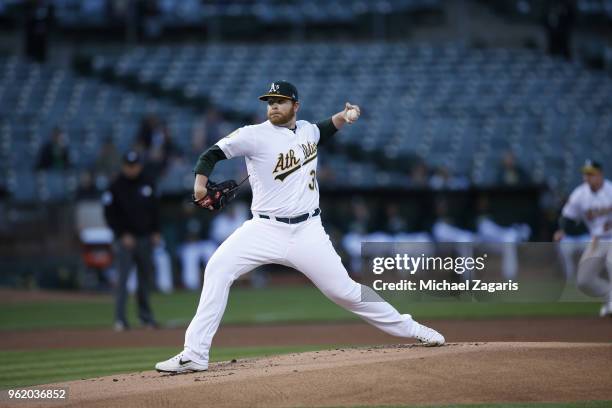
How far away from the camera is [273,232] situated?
7570mm

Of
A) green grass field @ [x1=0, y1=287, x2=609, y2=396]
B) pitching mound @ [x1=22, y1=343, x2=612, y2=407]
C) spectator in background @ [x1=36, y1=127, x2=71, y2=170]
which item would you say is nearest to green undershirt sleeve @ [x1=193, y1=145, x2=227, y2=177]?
pitching mound @ [x1=22, y1=343, x2=612, y2=407]

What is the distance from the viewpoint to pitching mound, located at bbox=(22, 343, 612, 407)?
6.87 metres

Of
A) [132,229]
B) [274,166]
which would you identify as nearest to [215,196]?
[274,166]

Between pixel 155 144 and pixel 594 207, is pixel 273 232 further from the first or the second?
pixel 155 144

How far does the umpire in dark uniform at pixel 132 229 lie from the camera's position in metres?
13.2

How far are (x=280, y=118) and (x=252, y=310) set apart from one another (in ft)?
27.3

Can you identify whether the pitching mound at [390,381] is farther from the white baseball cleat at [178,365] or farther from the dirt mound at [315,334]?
the dirt mound at [315,334]

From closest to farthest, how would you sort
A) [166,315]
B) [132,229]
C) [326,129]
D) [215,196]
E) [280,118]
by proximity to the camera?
Answer: [215,196]
[280,118]
[326,129]
[132,229]
[166,315]

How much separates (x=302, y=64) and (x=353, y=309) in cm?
1706

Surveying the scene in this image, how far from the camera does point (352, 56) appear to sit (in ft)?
81.4

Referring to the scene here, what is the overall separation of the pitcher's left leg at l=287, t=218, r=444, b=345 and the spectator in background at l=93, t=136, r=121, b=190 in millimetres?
12483

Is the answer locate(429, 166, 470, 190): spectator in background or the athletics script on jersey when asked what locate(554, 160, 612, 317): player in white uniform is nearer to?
the athletics script on jersey

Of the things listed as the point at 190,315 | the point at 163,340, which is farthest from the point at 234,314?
the point at 163,340

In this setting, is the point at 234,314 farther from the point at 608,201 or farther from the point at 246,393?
the point at 246,393
